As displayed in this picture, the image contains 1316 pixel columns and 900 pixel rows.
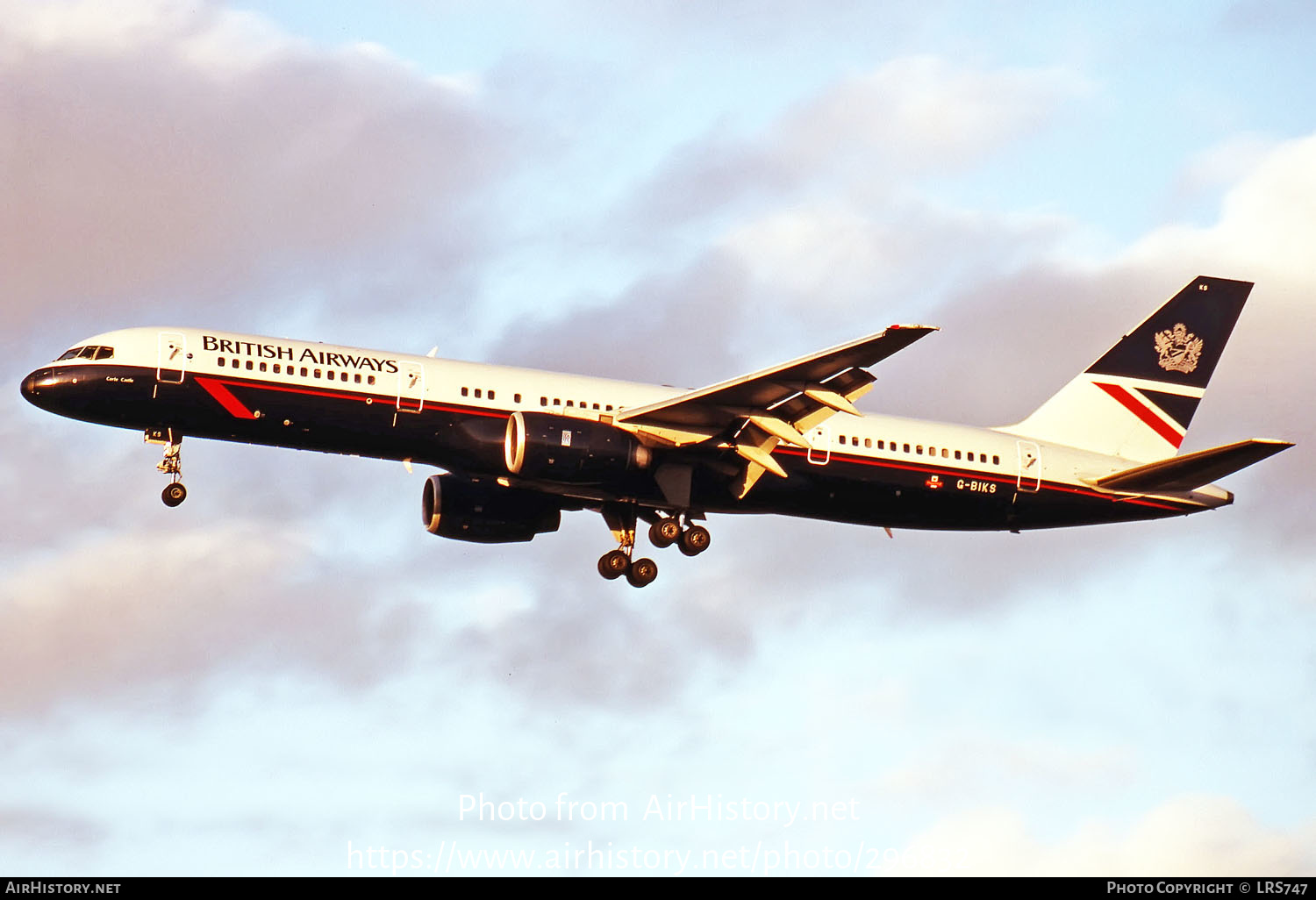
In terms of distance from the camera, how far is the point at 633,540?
5566cm

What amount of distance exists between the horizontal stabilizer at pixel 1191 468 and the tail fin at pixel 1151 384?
2917mm

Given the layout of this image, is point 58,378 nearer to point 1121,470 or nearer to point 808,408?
point 808,408

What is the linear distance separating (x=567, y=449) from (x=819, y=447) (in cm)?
767

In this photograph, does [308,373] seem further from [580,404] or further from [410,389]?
[580,404]

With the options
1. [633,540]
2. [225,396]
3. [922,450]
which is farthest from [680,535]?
[225,396]

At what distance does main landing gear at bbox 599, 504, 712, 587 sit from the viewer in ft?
178

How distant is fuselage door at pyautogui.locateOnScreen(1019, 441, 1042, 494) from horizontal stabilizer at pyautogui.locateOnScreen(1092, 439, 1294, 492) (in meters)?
1.77

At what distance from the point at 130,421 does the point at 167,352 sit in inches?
76.7

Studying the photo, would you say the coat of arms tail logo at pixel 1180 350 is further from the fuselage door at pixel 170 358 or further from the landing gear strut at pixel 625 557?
the fuselage door at pixel 170 358

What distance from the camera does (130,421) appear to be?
4947 centimetres

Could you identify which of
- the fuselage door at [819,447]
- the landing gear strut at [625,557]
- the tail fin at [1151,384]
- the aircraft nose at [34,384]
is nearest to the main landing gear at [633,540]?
the landing gear strut at [625,557]

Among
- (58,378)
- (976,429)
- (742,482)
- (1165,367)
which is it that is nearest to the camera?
(58,378)

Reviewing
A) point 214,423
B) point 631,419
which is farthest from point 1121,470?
point 214,423

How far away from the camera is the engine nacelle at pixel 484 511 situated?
186 feet
